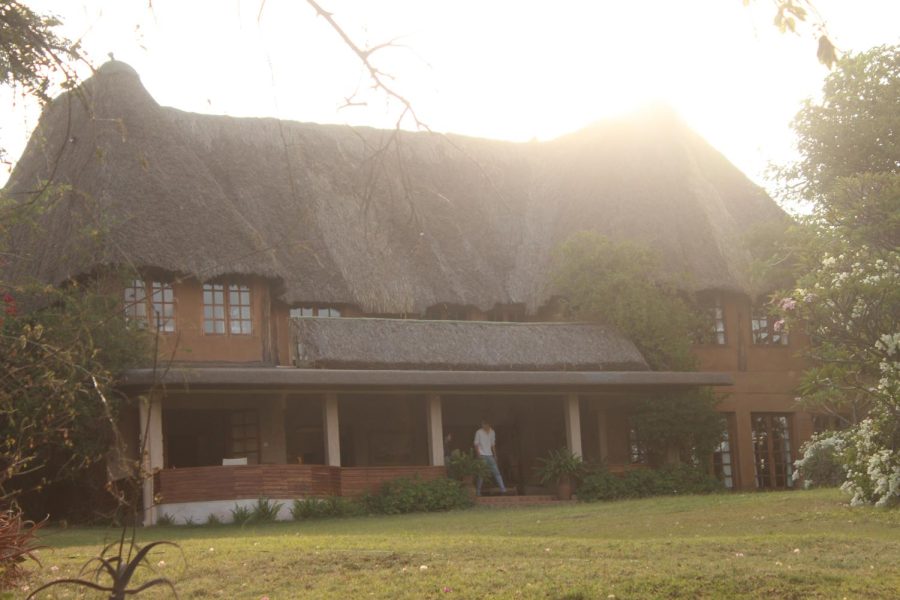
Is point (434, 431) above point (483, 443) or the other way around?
above

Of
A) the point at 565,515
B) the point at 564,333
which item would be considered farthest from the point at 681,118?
the point at 565,515

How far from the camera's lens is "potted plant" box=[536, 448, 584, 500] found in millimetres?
24844

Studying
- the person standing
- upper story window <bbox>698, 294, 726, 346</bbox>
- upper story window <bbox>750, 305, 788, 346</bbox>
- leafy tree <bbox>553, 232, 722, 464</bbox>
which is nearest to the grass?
the person standing

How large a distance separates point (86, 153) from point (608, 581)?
59.8 ft

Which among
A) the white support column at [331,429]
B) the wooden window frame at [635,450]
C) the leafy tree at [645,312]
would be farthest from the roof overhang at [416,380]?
the wooden window frame at [635,450]

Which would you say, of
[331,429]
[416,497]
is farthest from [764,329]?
[331,429]

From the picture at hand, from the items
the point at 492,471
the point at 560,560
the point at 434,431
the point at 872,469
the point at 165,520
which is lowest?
the point at 560,560

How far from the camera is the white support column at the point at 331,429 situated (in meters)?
23.4

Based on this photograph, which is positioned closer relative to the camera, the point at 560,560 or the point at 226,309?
the point at 560,560

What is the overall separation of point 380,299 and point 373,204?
3.44m

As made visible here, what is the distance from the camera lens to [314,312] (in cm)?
2742

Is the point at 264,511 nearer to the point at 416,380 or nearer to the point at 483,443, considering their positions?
the point at 416,380

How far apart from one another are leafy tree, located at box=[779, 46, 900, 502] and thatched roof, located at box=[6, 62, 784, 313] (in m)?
4.45

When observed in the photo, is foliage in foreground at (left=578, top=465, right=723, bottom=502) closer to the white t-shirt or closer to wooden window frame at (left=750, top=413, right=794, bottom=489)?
the white t-shirt
